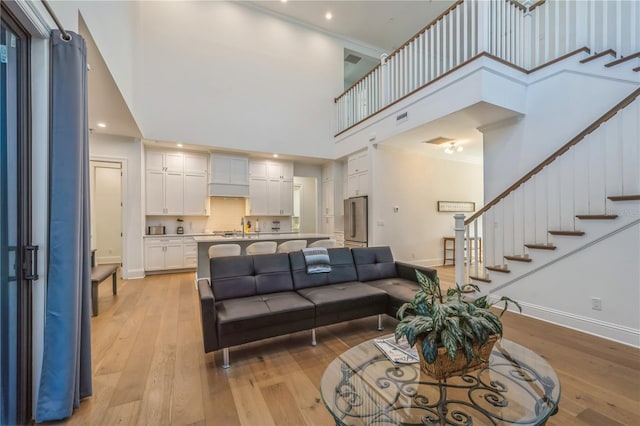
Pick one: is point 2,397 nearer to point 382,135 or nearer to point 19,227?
point 19,227

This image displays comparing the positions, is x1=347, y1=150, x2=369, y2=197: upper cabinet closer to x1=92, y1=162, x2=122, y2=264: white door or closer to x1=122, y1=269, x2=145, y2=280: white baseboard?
x1=122, y1=269, x2=145, y2=280: white baseboard

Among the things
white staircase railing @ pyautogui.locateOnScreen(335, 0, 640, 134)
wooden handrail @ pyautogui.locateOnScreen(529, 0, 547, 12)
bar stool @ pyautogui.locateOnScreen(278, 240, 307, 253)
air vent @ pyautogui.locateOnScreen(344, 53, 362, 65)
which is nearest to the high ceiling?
air vent @ pyautogui.locateOnScreen(344, 53, 362, 65)

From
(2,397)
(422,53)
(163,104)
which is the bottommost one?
(2,397)

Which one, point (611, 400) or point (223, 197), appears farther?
point (223, 197)

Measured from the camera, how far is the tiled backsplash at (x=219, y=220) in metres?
6.32

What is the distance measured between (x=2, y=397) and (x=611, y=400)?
3671mm

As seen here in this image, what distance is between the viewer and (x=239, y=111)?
621 centimetres

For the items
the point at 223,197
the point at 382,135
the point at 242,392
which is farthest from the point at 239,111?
the point at 242,392

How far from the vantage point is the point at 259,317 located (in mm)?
2307

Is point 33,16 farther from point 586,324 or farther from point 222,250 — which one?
point 586,324

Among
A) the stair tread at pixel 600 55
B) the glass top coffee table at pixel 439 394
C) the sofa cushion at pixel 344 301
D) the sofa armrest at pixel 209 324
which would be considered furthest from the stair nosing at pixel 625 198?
the sofa armrest at pixel 209 324

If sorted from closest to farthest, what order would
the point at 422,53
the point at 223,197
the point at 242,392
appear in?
the point at 242,392, the point at 422,53, the point at 223,197

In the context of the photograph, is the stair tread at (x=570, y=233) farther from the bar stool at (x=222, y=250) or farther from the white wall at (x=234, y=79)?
the white wall at (x=234, y=79)

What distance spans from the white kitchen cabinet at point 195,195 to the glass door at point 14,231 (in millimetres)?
4782
